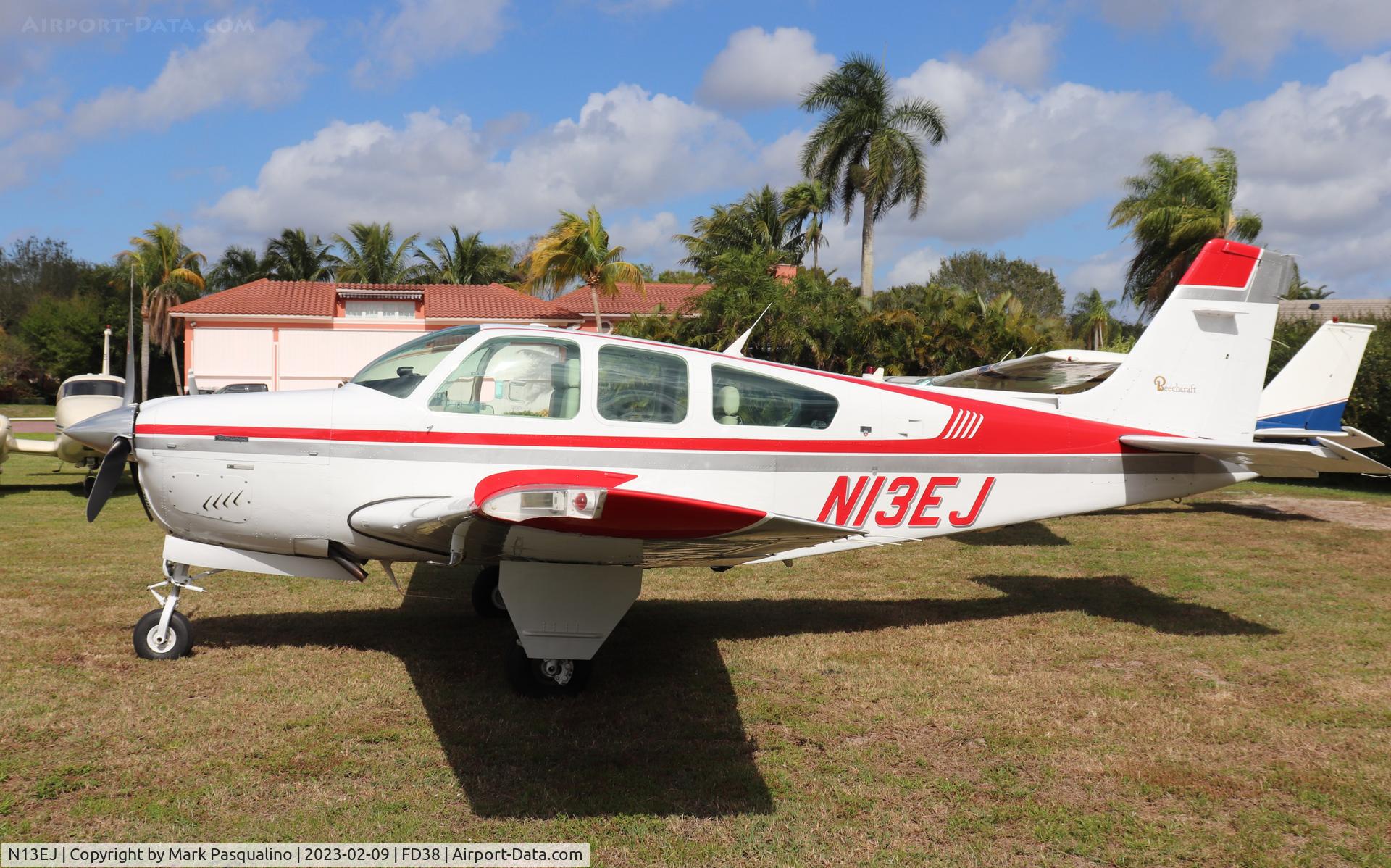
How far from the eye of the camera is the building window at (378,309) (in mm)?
38781

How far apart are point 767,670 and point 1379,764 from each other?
3.27 m

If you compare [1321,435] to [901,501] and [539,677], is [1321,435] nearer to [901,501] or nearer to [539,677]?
[901,501]

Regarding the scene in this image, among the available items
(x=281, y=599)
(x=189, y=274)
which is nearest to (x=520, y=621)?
(x=281, y=599)

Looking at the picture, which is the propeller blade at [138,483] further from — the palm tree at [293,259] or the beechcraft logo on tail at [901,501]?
the palm tree at [293,259]

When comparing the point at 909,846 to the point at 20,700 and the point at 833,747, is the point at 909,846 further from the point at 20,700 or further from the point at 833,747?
the point at 20,700

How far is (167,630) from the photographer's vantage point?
5895 mm

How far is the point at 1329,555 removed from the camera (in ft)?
33.4

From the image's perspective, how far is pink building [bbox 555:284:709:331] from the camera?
39688 millimetres

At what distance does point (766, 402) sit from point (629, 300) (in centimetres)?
3685

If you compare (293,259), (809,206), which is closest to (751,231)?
(809,206)

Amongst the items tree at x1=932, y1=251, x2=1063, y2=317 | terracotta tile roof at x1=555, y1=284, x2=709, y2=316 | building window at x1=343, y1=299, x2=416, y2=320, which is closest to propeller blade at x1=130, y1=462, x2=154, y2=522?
terracotta tile roof at x1=555, y1=284, x2=709, y2=316

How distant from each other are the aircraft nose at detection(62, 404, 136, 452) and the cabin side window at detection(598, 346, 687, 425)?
9.22 ft

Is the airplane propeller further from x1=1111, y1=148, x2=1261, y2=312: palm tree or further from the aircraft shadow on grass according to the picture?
x1=1111, y1=148, x2=1261, y2=312: palm tree

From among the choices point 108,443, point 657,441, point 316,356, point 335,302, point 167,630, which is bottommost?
point 167,630
